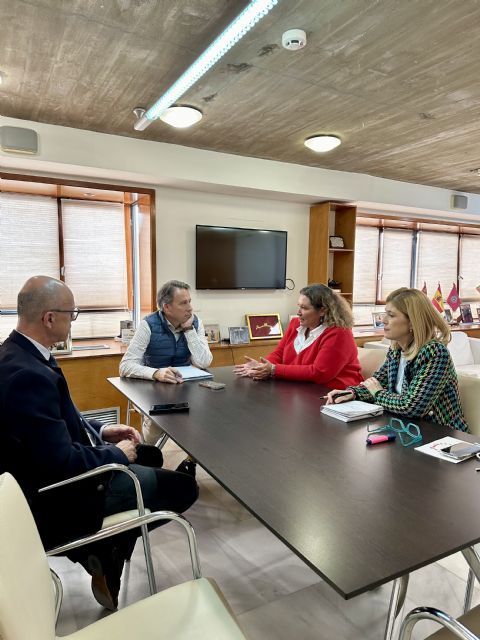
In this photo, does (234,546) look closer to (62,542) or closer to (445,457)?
(62,542)

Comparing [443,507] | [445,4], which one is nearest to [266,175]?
[445,4]

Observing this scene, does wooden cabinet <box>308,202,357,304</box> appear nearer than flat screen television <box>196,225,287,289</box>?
No

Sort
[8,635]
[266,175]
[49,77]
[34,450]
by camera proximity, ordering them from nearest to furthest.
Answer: [8,635]
[34,450]
[49,77]
[266,175]

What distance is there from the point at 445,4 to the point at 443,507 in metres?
2.00

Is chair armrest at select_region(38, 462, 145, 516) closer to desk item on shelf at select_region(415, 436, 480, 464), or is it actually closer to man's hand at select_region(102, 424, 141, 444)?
man's hand at select_region(102, 424, 141, 444)

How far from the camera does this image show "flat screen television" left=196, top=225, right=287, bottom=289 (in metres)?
4.34

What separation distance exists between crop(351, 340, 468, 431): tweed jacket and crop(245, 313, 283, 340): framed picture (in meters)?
2.64

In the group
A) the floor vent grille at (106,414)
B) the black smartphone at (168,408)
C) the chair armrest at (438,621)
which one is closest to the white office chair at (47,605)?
the chair armrest at (438,621)

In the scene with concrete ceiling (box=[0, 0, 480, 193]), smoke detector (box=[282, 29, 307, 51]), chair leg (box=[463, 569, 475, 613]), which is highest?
concrete ceiling (box=[0, 0, 480, 193])

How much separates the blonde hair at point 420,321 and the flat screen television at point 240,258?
8.56 ft

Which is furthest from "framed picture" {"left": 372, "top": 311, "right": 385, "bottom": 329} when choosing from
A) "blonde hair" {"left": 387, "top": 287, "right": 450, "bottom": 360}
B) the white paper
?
the white paper

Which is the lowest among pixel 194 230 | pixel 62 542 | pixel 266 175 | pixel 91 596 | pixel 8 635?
pixel 91 596

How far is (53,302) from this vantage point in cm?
160

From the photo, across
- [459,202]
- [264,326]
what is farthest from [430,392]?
[459,202]
